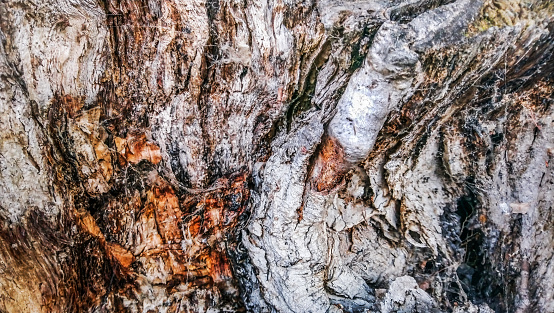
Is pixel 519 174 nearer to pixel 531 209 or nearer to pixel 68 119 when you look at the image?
pixel 531 209

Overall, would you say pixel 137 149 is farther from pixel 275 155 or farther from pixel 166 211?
pixel 275 155

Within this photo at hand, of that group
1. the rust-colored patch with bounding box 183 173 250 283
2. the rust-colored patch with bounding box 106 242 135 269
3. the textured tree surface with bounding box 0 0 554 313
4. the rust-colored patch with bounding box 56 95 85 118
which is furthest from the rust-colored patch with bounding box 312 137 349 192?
the rust-colored patch with bounding box 56 95 85 118

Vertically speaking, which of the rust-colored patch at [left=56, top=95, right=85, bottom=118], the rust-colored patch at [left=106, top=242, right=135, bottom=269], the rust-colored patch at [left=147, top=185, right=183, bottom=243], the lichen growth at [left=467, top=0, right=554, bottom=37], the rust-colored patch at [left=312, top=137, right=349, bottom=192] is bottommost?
the rust-colored patch at [left=106, top=242, right=135, bottom=269]

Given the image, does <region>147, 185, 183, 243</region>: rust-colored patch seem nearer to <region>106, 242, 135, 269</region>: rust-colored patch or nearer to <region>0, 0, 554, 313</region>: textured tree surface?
<region>0, 0, 554, 313</region>: textured tree surface

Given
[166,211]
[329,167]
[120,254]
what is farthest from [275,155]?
[120,254]

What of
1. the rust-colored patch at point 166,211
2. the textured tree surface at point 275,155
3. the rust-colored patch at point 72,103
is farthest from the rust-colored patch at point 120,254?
the rust-colored patch at point 72,103

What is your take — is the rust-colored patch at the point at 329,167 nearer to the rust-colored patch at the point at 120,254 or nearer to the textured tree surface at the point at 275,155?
the textured tree surface at the point at 275,155

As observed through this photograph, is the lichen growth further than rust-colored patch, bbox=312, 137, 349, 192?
No
